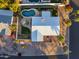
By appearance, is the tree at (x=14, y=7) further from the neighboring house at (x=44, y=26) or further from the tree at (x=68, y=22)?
the tree at (x=68, y=22)

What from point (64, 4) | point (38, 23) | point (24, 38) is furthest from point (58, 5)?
point (24, 38)

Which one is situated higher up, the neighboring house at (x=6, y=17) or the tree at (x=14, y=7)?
the tree at (x=14, y=7)

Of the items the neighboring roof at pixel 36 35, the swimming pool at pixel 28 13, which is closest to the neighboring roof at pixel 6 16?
the swimming pool at pixel 28 13

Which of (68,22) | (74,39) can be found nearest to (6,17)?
(68,22)

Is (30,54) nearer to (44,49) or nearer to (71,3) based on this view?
(44,49)

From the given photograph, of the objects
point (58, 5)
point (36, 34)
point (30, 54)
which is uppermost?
point (58, 5)

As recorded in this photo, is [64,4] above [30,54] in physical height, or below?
above

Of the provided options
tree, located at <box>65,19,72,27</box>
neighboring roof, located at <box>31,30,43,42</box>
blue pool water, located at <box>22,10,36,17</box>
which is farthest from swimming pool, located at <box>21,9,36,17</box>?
tree, located at <box>65,19,72,27</box>
